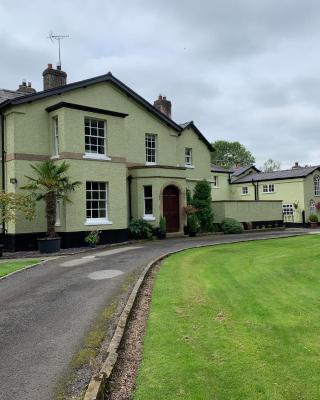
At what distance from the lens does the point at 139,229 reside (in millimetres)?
22812

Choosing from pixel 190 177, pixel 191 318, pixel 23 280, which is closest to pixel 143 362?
pixel 191 318

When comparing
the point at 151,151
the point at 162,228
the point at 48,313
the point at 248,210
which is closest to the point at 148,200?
the point at 162,228

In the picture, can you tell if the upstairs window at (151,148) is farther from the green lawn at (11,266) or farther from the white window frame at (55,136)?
the green lawn at (11,266)

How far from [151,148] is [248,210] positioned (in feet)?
31.9

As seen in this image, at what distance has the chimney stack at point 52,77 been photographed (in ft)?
79.3

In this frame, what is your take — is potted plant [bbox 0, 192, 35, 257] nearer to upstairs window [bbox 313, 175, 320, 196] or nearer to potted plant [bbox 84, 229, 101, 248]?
potted plant [bbox 84, 229, 101, 248]

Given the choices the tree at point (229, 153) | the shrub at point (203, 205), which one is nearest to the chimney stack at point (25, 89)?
the shrub at point (203, 205)

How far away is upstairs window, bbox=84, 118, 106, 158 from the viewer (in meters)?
21.4

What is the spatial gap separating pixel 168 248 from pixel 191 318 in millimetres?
11064

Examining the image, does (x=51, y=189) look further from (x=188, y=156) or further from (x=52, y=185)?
(x=188, y=156)

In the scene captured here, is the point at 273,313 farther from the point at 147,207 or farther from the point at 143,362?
the point at 147,207

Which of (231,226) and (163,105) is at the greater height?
→ (163,105)

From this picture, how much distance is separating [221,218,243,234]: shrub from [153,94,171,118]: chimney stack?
950 centimetres

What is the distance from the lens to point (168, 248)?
18609mm
